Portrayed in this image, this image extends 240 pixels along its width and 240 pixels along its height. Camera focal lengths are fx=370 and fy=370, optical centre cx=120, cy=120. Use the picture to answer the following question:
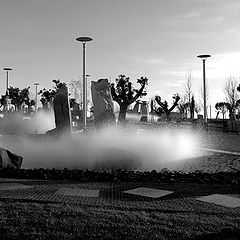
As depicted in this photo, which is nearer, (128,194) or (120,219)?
(120,219)

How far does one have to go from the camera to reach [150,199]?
256 inches

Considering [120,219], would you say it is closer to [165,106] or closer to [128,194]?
[128,194]

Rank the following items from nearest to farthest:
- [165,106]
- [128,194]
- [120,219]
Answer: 1. [120,219]
2. [128,194]
3. [165,106]

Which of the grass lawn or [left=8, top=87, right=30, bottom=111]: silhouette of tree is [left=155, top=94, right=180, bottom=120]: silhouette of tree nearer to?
[left=8, top=87, right=30, bottom=111]: silhouette of tree

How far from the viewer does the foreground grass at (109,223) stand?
436cm

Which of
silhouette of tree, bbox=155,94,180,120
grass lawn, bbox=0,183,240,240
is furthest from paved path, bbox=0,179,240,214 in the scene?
silhouette of tree, bbox=155,94,180,120

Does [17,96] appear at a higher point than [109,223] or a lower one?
higher

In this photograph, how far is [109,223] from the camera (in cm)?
475

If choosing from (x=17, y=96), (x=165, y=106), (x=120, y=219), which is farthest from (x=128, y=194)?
(x=17, y=96)

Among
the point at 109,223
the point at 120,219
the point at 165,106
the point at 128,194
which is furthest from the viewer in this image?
the point at 165,106

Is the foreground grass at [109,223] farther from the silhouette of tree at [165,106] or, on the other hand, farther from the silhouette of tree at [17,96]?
the silhouette of tree at [17,96]

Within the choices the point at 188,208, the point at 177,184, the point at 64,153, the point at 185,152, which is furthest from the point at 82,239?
the point at 185,152

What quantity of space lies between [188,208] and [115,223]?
1557mm

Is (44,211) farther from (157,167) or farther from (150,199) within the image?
(157,167)
